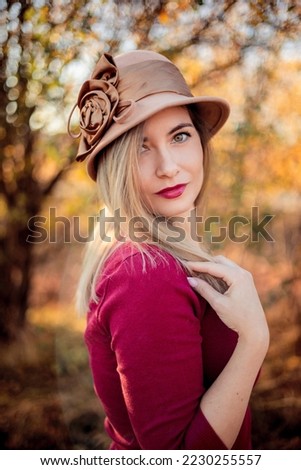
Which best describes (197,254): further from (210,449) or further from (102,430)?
(102,430)

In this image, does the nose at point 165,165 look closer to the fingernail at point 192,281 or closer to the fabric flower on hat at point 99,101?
the fabric flower on hat at point 99,101

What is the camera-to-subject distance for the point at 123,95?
1747 mm

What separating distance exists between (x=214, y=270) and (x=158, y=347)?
1.12 ft

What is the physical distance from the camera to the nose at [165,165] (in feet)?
5.66

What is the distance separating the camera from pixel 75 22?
2748 millimetres

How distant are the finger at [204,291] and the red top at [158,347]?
0.9 inches

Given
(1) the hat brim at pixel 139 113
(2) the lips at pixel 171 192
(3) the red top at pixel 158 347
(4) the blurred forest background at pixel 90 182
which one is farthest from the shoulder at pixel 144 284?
(4) the blurred forest background at pixel 90 182

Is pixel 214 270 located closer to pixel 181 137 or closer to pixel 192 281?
pixel 192 281

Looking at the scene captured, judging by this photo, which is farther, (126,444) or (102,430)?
(102,430)

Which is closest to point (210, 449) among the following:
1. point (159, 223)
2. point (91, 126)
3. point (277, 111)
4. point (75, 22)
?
point (159, 223)

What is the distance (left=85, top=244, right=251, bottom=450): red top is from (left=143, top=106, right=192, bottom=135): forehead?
0.48 meters

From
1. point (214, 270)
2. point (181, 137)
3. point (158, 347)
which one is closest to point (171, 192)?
point (181, 137)

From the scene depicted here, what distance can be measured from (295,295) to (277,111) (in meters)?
1.62

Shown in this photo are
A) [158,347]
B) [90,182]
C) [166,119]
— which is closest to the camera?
[158,347]
